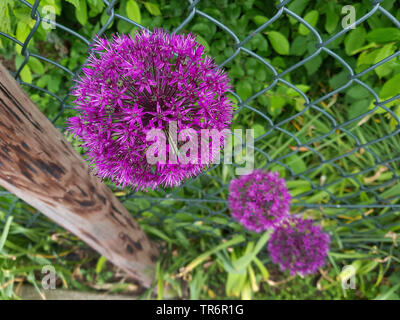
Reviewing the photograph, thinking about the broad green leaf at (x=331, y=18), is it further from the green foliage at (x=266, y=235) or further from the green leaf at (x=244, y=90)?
the green leaf at (x=244, y=90)

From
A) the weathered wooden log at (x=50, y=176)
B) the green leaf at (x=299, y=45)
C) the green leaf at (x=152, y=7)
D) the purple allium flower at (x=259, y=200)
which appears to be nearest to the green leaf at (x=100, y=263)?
the weathered wooden log at (x=50, y=176)

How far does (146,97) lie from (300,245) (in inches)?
46.4

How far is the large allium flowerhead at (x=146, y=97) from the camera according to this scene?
56cm

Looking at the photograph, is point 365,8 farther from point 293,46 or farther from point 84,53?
point 84,53

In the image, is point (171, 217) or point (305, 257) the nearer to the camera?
point (305, 257)

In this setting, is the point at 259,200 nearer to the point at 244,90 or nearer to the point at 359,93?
the point at 244,90

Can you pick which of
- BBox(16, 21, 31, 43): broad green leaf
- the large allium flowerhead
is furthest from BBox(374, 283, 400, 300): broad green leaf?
BBox(16, 21, 31, 43): broad green leaf

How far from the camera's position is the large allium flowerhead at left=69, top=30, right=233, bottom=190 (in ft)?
1.83

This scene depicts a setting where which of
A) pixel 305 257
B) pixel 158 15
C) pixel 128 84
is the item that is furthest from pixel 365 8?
pixel 305 257

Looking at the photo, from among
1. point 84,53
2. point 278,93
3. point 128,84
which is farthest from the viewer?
point 84,53

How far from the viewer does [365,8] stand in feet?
3.33

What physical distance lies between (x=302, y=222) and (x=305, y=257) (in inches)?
6.9

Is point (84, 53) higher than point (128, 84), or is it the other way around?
point (84, 53)
